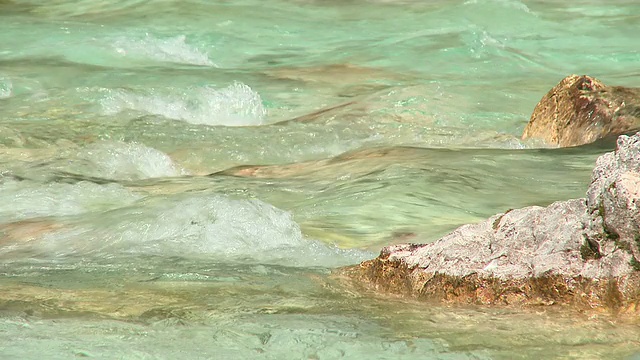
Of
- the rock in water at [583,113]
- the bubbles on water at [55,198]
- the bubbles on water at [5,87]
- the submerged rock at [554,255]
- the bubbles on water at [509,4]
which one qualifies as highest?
the submerged rock at [554,255]

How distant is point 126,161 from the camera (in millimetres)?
7676

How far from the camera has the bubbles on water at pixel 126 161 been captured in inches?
290

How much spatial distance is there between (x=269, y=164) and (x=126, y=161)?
101 centimetres

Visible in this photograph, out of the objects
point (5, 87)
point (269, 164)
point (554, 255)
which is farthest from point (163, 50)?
point (554, 255)

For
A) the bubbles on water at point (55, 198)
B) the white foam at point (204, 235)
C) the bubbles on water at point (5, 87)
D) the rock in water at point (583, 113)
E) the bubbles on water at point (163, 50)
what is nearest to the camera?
the white foam at point (204, 235)

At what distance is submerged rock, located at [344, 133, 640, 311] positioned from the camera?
10.7ft

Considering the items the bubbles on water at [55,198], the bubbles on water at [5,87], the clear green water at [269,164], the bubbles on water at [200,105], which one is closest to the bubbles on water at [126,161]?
the clear green water at [269,164]

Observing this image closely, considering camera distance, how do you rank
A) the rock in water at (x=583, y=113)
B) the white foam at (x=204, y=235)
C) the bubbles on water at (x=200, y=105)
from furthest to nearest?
1. the bubbles on water at (x=200, y=105)
2. the rock in water at (x=583, y=113)
3. the white foam at (x=204, y=235)

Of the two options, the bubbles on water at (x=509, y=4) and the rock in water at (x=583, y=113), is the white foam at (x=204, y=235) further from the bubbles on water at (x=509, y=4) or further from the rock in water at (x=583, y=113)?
the bubbles on water at (x=509, y=4)

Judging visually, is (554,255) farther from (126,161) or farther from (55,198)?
(126,161)

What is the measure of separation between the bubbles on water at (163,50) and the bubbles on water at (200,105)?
1.87 m

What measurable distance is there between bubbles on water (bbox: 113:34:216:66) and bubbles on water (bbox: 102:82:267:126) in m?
1.87

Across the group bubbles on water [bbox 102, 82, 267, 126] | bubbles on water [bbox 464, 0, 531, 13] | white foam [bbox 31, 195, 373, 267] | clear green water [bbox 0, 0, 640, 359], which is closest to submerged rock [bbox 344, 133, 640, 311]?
clear green water [bbox 0, 0, 640, 359]

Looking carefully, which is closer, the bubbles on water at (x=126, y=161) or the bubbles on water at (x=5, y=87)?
the bubbles on water at (x=126, y=161)
